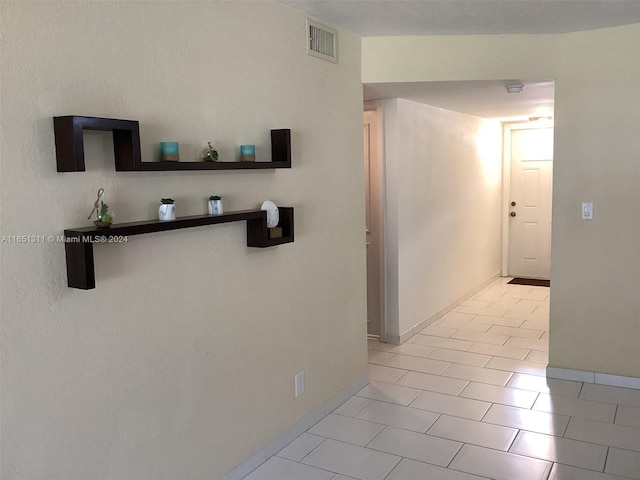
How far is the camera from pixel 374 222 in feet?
15.7

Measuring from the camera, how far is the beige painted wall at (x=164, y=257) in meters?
1.77

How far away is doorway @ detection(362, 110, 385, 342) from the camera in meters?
4.68

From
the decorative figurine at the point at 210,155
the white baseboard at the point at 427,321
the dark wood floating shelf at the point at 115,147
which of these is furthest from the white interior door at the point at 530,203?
the decorative figurine at the point at 210,155

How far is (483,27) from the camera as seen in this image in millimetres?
3486

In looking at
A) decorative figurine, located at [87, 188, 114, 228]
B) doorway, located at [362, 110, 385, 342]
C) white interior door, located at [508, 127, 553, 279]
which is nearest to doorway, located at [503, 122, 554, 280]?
white interior door, located at [508, 127, 553, 279]

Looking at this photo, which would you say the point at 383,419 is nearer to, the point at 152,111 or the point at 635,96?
the point at 152,111

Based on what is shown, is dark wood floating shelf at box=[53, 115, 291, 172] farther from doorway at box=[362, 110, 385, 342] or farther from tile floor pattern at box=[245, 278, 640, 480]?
doorway at box=[362, 110, 385, 342]

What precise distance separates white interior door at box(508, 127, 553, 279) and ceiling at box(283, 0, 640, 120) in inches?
119

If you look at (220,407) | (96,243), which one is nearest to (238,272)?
(220,407)

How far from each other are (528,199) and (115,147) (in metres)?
6.21

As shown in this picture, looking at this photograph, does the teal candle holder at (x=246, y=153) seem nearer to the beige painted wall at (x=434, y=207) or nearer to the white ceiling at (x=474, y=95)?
the white ceiling at (x=474, y=95)

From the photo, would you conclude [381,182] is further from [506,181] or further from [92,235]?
[506,181]
